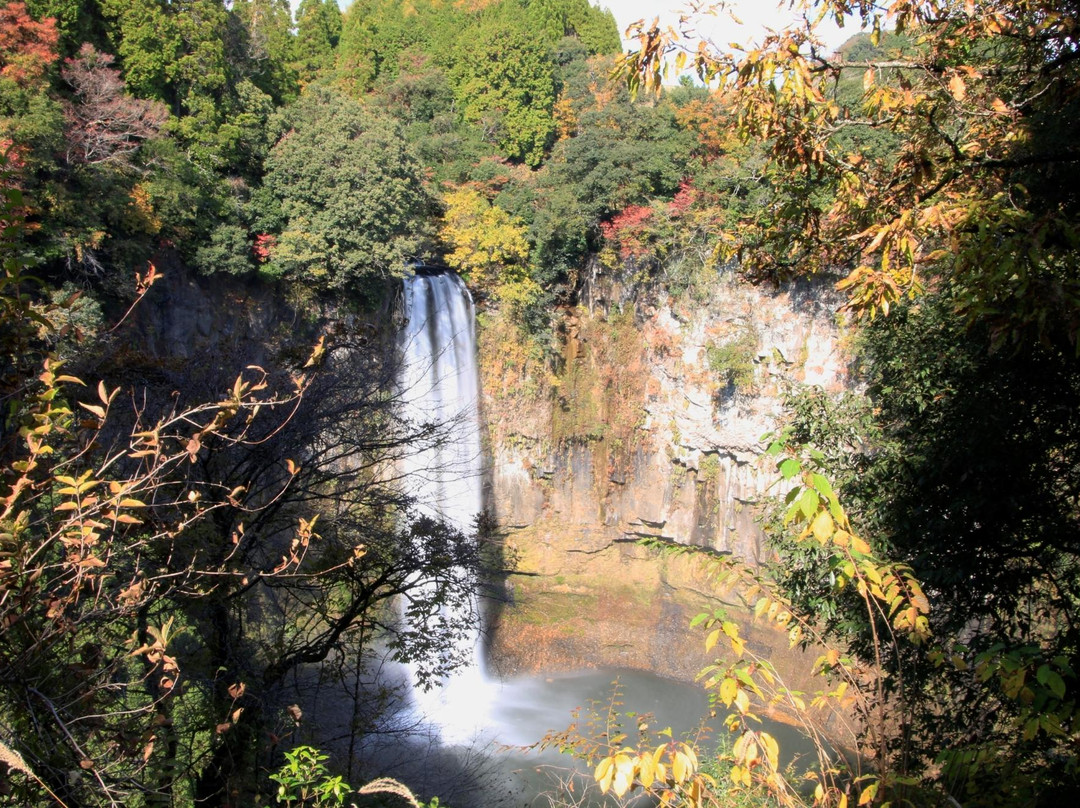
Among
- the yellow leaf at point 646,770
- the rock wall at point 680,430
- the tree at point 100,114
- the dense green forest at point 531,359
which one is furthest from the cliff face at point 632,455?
the yellow leaf at point 646,770

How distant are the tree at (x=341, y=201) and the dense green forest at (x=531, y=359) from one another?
0.24 ft

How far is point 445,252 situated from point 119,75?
697cm

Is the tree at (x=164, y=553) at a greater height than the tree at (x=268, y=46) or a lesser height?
lesser

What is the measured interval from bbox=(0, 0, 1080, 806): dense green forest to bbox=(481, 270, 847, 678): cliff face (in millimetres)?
871

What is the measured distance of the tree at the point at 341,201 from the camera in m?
14.5

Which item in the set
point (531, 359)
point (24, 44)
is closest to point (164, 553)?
point (24, 44)

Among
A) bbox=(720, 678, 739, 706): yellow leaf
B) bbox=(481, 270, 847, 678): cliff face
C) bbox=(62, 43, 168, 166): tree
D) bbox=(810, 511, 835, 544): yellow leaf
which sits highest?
bbox=(62, 43, 168, 166): tree

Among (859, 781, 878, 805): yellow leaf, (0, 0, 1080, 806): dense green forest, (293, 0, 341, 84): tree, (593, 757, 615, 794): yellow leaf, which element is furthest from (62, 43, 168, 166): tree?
(859, 781, 878, 805): yellow leaf

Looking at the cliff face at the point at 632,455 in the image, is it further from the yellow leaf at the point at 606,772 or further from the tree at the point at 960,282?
the yellow leaf at the point at 606,772

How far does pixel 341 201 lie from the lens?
47.5 feet

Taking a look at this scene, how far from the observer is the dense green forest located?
2.37 metres

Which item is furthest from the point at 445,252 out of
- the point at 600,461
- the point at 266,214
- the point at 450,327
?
the point at 600,461

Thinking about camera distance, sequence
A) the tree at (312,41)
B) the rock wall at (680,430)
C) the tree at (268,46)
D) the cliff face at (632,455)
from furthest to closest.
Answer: the tree at (312,41) < the tree at (268,46) < the cliff face at (632,455) < the rock wall at (680,430)

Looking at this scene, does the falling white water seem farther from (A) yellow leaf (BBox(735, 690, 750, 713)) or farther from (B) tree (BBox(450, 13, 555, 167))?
(A) yellow leaf (BBox(735, 690, 750, 713))
